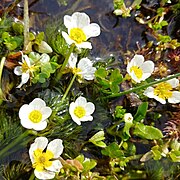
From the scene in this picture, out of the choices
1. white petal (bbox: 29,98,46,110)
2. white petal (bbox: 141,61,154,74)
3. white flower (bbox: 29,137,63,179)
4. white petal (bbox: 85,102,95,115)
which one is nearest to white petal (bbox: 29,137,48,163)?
white flower (bbox: 29,137,63,179)

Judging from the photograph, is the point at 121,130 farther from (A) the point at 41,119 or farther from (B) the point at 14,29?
(B) the point at 14,29

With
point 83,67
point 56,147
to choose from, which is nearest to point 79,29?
point 83,67

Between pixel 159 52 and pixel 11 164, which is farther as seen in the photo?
pixel 159 52

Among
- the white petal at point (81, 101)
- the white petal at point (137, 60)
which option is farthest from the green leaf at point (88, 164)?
the white petal at point (137, 60)

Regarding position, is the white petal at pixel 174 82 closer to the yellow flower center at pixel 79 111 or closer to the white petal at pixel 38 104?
the yellow flower center at pixel 79 111

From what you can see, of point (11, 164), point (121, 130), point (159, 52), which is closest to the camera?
point (11, 164)

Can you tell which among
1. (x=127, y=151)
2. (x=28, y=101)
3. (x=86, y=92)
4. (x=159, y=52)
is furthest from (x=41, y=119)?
(x=159, y=52)

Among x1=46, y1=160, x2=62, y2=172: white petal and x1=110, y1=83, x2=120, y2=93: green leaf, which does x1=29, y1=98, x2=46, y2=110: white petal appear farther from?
x1=110, y1=83, x2=120, y2=93: green leaf
